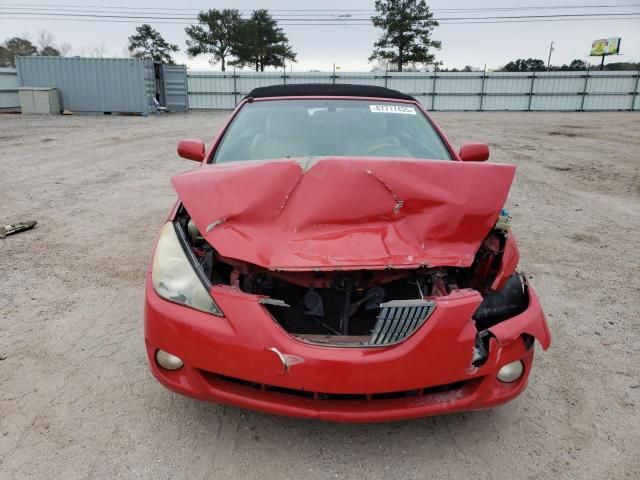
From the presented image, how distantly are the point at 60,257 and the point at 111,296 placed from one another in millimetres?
1149

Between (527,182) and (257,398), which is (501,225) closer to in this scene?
(257,398)

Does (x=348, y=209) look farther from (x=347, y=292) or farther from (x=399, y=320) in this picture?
(x=399, y=320)

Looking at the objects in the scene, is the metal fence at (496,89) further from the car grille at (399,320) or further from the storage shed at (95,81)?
the car grille at (399,320)

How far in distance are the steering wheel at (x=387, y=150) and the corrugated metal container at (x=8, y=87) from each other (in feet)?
73.2

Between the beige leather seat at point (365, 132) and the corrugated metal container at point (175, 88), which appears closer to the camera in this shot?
the beige leather seat at point (365, 132)

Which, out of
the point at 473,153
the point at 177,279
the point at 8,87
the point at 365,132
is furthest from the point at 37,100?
the point at 177,279

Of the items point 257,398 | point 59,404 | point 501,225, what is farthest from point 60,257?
point 501,225

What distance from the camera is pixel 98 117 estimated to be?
61.3 ft

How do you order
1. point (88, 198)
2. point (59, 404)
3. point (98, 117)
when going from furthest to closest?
point (98, 117) < point (88, 198) < point (59, 404)

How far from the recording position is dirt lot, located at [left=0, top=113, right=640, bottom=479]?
76.2 inches

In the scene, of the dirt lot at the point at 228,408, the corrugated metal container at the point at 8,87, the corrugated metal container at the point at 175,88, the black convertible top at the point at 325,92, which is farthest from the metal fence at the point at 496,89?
the black convertible top at the point at 325,92

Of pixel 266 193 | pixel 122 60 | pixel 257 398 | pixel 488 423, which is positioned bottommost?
pixel 488 423

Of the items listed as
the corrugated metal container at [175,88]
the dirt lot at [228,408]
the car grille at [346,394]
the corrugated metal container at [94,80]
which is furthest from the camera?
the corrugated metal container at [175,88]

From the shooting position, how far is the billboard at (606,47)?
139ft
